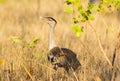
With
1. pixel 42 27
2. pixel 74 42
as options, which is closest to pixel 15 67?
pixel 74 42

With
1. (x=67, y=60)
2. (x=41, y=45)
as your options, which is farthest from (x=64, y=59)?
(x=41, y=45)

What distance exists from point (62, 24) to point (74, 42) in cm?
189

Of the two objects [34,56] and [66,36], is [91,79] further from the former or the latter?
[66,36]

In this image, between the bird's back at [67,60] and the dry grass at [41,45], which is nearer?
the dry grass at [41,45]

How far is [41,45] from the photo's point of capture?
7699 mm

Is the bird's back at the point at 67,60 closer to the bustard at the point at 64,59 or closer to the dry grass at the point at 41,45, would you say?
the bustard at the point at 64,59

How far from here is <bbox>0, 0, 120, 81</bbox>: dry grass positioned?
5.93 metres

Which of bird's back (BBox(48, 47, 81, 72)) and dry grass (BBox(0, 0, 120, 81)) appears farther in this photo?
bird's back (BBox(48, 47, 81, 72))

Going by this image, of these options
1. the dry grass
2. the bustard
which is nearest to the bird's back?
the bustard

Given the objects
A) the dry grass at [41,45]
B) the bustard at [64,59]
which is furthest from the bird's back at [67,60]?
the dry grass at [41,45]

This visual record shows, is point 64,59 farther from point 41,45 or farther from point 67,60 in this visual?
point 41,45

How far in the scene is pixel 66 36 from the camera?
923cm

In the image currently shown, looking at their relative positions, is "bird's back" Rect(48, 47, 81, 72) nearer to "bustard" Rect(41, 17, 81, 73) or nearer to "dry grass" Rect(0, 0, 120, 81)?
"bustard" Rect(41, 17, 81, 73)

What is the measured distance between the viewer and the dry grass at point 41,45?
19.5 ft
